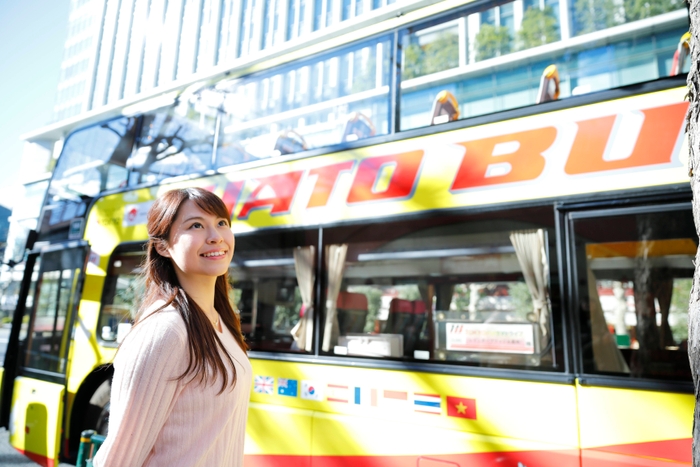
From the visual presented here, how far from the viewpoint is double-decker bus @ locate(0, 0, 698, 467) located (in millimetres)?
2211

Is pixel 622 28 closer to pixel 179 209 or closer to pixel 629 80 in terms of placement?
pixel 629 80

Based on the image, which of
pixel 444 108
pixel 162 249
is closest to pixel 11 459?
pixel 162 249

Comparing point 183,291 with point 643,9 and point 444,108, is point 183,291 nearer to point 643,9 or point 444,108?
point 444,108

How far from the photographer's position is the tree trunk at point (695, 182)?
3.92ft

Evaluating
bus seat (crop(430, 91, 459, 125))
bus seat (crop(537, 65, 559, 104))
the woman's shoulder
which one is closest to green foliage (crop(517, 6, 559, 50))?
bus seat (crop(537, 65, 559, 104))

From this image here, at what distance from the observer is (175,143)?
4.25 metres

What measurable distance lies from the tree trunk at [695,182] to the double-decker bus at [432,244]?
2.99ft

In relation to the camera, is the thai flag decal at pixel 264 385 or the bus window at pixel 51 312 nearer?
the thai flag decal at pixel 264 385

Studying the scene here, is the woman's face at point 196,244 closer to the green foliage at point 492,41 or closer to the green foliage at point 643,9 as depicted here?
the green foliage at point 492,41

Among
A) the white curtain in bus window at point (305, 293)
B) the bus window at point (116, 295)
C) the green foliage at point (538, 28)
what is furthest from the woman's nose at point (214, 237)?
the bus window at point (116, 295)

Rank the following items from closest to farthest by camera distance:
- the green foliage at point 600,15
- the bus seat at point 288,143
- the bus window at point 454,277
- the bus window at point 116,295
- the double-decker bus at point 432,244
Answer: the double-decker bus at point 432,244, the bus window at point 454,277, the green foliage at point 600,15, the bus seat at point 288,143, the bus window at point 116,295

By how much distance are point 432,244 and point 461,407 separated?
96 cm

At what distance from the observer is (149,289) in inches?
46.9

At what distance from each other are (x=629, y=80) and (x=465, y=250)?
1474mm
